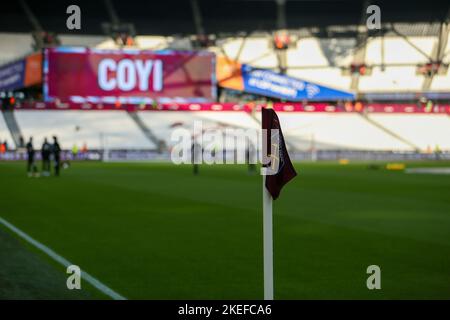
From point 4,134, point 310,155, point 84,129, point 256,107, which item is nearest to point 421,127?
point 310,155

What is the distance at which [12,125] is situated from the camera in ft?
225

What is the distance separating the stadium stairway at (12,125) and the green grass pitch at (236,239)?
4114 cm

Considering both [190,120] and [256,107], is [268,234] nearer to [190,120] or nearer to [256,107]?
[190,120]

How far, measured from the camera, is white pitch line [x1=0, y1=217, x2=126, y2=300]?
9.39 meters

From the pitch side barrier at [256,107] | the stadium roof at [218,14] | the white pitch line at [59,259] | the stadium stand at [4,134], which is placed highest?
the stadium roof at [218,14]

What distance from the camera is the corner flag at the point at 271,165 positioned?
692 cm

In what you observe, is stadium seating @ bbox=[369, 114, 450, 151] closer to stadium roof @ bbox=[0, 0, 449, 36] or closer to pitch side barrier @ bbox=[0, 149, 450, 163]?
pitch side barrier @ bbox=[0, 149, 450, 163]

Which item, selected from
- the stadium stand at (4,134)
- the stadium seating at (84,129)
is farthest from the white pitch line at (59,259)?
the stadium seating at (84,129)

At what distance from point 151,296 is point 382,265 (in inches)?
159

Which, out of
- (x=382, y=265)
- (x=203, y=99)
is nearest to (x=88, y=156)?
(x=203, y=99)

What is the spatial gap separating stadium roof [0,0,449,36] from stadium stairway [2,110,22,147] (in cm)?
925

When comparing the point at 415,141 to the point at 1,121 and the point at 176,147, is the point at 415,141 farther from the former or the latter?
the point at 1,121

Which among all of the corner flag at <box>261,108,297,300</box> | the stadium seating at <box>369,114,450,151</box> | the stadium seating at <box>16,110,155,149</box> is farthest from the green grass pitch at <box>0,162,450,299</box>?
the stadium seating at <box>369,114,450,151</box>

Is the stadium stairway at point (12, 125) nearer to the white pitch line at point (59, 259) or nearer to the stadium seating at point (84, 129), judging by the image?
the stadium seating at point (84, 129)
